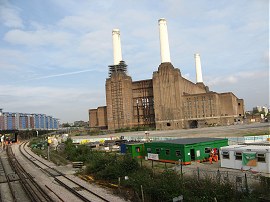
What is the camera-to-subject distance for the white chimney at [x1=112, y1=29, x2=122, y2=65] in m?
121

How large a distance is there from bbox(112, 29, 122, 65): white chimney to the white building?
331ft

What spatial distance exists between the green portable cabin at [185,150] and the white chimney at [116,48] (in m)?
93.4

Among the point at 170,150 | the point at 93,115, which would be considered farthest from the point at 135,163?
the point at 93,115

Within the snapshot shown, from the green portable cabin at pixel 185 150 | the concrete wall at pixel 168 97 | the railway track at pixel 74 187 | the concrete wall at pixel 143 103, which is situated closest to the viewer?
the railway track at pixel 74 187

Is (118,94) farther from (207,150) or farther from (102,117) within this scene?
(207,150)

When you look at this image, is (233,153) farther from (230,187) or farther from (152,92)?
(152,92)

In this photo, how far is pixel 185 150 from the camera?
28703 mm

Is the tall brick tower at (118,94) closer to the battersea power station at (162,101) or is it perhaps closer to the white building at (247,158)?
the battersea power station at (162,101)

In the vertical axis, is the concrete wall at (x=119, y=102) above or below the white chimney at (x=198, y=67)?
below

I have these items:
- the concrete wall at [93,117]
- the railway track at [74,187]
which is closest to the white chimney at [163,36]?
the concrete wall at [93,117]

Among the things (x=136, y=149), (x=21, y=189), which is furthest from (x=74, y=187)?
(x=136, y=149)

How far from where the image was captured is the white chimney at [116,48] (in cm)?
12069

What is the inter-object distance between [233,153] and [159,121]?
90616mm

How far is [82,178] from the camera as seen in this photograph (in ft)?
84.9
